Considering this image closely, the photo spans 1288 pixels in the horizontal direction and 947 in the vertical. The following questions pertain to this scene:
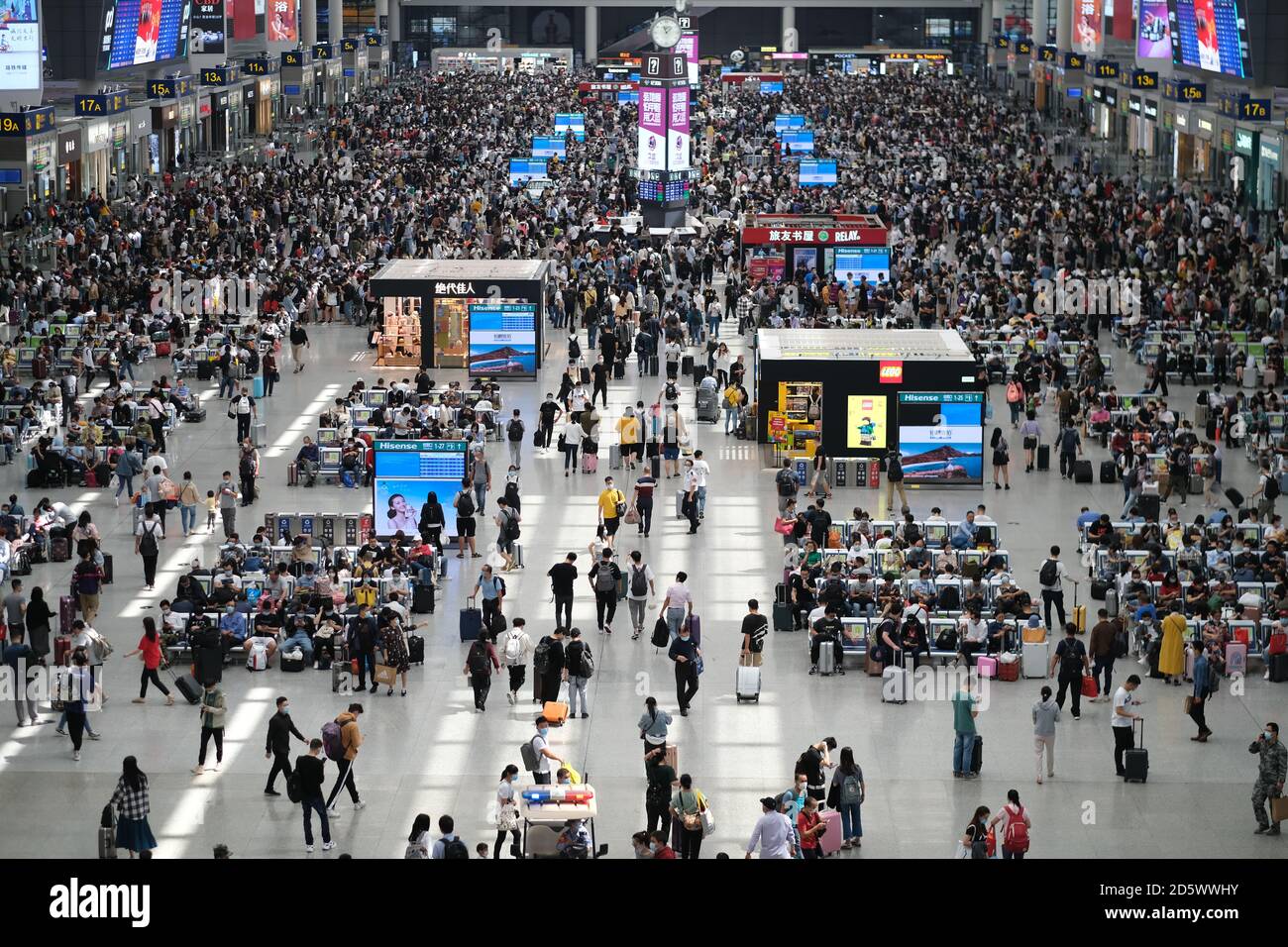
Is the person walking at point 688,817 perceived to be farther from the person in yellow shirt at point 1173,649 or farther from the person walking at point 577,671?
the person in yellow shirt at point 1173,649

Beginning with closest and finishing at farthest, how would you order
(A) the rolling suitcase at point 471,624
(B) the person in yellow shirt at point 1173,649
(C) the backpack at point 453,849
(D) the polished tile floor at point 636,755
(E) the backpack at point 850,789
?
(C) the backpack at point 453,849, (E) the backpack at point 850,789, (D) the polished tile floor at point 636,755, (B) the person in yellow shirt at point 1173,649, (A) the rolling suitcase at point 471,624

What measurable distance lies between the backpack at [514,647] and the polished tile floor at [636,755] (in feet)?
1.47

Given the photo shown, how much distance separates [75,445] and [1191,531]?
1536cm

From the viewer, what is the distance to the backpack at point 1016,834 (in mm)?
13711

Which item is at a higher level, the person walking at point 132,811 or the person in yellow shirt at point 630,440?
the person in yellow shirt at point 630,440

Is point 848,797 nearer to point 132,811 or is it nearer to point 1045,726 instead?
point 1045,726

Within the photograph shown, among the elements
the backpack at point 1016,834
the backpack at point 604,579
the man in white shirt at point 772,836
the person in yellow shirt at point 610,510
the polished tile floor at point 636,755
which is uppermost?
the person in yellow shirt at point 610,510

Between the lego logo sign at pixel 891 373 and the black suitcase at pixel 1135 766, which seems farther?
the lego logo sign at pixel 891 373

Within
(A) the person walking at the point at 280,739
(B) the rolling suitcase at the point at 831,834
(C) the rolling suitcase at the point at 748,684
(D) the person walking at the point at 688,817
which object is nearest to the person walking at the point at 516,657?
(C) the rolling suitcase at the point at 748,684

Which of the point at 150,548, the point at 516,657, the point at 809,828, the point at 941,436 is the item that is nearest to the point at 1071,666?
the point at 809,828

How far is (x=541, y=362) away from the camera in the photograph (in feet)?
124

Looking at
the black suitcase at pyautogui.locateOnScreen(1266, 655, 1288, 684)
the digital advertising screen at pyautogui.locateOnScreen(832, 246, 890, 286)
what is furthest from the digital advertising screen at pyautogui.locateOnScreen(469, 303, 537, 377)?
the black suitcase at pyautogui.locateOnScreen(1266, 655, 1288, 684)

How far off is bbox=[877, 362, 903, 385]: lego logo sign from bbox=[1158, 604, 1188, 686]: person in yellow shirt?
418 inches

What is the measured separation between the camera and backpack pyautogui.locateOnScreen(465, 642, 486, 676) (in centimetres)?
1805
